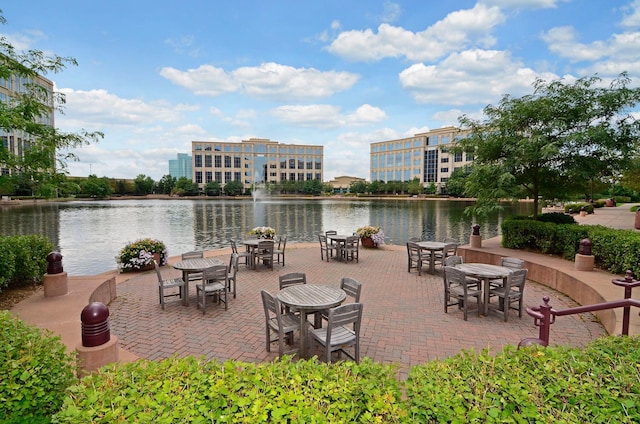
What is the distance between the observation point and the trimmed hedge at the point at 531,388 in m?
1.88

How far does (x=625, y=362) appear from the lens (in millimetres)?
2336

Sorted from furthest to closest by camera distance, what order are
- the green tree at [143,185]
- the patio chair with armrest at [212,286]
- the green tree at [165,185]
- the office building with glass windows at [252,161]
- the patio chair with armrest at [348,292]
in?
1. the office building with glass windows at [252,161]
2. the green tree at [165,185]
3. the green tree at [143,185]
4. the patio chair with armrest at [212,286]
5. the patio chair with armrest at [348,292]

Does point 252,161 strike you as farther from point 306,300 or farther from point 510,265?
point 306,300

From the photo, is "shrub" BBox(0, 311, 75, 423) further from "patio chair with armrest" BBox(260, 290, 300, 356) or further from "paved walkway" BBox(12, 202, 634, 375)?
"patio chair with armrest" BBox(260, 290, 300, 356)

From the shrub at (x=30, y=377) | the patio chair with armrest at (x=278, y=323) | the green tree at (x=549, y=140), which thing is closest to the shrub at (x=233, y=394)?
the shrub at (x=30, y=377)

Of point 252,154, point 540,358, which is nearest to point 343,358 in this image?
point 540,358

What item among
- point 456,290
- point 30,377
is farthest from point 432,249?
point 30,377

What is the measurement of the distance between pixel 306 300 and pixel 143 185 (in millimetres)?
102538

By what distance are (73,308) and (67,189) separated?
95.0 inches

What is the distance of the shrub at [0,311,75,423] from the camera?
222 centimetres

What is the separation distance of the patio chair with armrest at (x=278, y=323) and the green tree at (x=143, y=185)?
333 ft

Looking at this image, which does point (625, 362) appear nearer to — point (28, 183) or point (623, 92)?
point (28, 183)

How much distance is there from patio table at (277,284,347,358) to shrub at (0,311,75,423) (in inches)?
106

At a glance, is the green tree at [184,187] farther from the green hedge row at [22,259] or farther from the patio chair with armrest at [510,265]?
the patio chair with armrest at [510,265]
